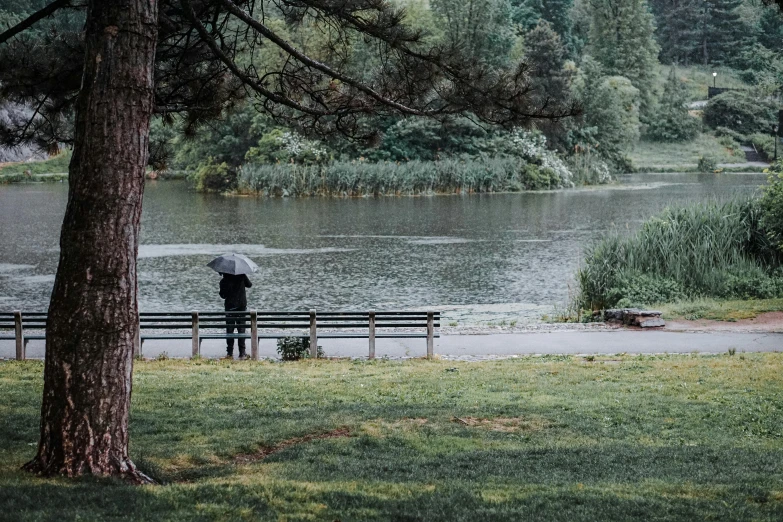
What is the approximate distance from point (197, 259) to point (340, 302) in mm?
9609

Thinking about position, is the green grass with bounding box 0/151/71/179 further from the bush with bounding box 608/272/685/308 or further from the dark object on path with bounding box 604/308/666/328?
the dark object on path with bounding box 604/308/666/328

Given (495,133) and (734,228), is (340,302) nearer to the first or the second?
(734,228)

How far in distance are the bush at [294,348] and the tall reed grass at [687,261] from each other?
26.7ft

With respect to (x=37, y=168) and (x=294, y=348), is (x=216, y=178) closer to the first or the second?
(x=37, y=168)

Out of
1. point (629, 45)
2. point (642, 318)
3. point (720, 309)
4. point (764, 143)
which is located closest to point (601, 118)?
point (629, 45)

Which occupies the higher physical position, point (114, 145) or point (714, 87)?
point (714, 87)

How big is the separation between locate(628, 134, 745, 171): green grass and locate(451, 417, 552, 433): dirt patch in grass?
260ft

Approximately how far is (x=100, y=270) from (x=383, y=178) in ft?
176

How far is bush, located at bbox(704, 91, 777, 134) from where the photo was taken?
3674 inches

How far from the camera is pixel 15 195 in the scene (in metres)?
62.1

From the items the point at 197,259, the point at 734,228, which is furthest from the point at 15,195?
the point at 734,228

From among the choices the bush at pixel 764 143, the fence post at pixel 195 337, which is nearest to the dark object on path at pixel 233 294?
the fence post at pixel 195 337

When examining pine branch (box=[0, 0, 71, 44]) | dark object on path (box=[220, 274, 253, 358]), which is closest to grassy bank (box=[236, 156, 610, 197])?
dark object on path (box=[220, 274, 253, 358])

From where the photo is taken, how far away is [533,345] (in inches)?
625
